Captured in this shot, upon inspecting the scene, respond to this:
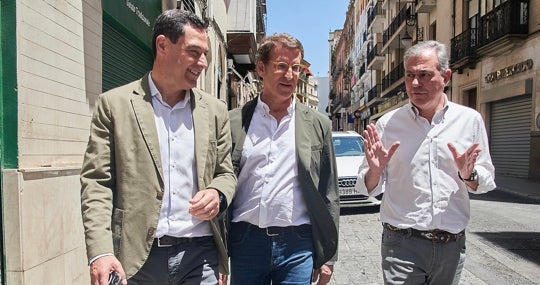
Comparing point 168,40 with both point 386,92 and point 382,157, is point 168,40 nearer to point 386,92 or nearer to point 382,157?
point 382,157

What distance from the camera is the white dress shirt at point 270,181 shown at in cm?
242

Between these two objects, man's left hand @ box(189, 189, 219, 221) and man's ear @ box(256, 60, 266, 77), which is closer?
man's left hand @ box(189, 189, 219, 221)

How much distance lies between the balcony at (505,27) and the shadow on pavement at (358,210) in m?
10.4

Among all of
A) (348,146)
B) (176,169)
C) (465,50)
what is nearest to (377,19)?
(465,50)

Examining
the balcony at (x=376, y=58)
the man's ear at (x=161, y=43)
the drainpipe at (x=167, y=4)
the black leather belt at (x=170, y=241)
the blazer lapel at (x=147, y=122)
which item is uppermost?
the balcony at (x=376, y=58)

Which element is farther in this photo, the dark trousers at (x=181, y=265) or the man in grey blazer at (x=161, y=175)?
the dark trousers at (x=181, y=265)

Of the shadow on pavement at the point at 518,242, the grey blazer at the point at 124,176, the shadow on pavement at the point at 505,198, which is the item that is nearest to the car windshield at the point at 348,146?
the shadow on pavement at the point at 505,198

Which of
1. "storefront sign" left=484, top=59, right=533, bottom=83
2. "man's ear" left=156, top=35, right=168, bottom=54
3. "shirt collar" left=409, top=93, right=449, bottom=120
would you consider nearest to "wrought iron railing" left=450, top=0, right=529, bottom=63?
"storefront sign" left=484, top=59, right=533, bottom=83

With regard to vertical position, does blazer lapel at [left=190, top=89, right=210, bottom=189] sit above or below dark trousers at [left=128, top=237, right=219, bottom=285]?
above

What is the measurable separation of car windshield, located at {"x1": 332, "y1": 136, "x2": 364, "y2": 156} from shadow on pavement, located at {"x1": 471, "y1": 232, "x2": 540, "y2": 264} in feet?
12.5

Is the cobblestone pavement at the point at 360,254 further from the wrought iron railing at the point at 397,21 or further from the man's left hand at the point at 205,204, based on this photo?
the wrought iron railing at the point at 397,21

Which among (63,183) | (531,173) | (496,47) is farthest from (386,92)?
(63,183)

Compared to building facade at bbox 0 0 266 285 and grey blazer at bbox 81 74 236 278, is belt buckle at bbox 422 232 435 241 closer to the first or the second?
grey blazer at bbox 81 74 236 278

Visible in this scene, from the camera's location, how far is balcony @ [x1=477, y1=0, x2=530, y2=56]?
15.7 metres
